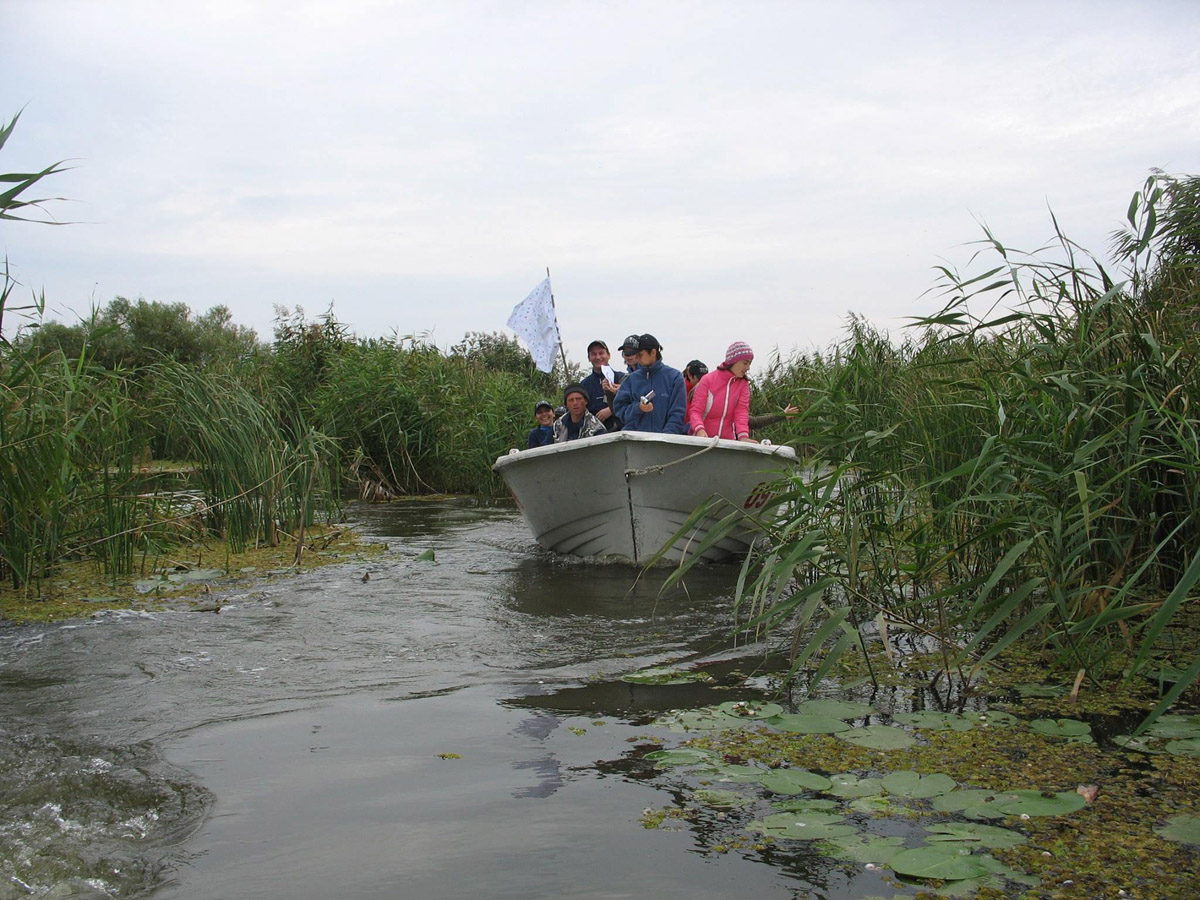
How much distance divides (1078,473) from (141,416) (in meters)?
6.22

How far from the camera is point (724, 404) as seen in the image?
859cm

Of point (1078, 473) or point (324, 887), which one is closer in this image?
point (324, 887)

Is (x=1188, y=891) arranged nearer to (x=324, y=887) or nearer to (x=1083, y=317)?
(x=324, y=887)

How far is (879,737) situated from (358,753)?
1812 millimetres

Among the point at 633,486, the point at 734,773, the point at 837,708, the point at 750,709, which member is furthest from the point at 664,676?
the point at 633,486

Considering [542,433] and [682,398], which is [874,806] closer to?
[682,398]

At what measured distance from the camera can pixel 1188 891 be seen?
238cm

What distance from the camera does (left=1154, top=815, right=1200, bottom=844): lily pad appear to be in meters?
2.65

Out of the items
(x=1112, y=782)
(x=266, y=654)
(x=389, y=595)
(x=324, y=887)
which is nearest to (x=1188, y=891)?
(x=1112, y=782)

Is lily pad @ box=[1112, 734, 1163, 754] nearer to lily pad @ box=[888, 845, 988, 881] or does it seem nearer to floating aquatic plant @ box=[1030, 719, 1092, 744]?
floating aquatic plant @ box=[1030, 719, 1092, 744]

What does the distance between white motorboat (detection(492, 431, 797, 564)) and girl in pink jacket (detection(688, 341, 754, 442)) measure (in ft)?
2.22

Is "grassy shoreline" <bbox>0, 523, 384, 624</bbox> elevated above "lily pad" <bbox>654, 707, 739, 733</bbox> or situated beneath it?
elevated above

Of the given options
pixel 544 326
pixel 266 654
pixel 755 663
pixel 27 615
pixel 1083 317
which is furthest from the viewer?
pixel 544 326

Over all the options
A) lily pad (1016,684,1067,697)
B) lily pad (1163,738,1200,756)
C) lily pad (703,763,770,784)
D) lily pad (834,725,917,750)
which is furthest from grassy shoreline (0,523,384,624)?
lily pad (1163,738,1200,756)
